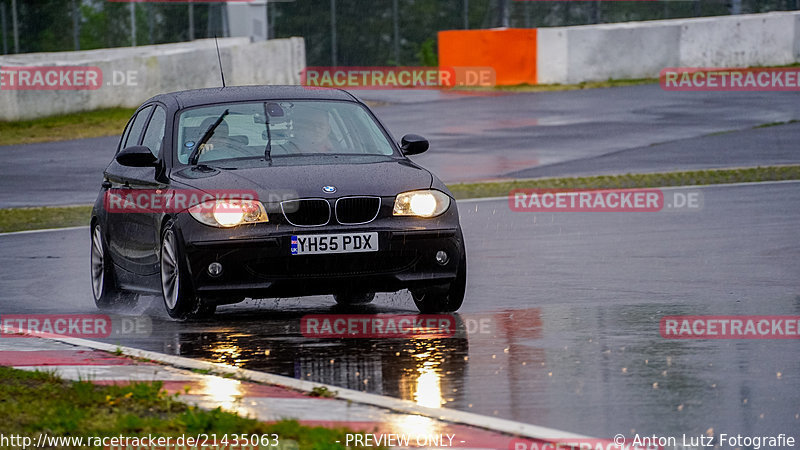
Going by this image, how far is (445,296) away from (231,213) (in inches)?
59.2

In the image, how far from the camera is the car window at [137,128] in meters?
12.0

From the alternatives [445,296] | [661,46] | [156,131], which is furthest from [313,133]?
[661,46]

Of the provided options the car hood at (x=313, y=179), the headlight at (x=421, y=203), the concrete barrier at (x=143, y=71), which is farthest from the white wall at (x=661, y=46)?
the headlight at (x=421, y=203)

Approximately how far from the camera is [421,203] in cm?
1004

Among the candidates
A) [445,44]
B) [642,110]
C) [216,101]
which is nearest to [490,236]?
[216,101]

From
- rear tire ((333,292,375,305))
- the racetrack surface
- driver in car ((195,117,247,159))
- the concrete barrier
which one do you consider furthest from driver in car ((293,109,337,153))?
the concrete barrier

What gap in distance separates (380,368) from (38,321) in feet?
10.5

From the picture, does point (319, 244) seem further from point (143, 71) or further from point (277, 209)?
point (143, 71)

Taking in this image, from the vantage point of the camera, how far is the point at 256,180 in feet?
32.9

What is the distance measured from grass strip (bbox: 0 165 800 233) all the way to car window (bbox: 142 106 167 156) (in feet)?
20.7

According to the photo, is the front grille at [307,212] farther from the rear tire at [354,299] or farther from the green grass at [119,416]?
the green grass at [119,416]

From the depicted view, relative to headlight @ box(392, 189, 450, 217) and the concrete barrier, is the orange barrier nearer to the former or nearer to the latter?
the concrete barrier

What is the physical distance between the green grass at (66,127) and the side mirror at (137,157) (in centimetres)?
1860

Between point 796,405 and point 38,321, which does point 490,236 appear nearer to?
point 38,321
